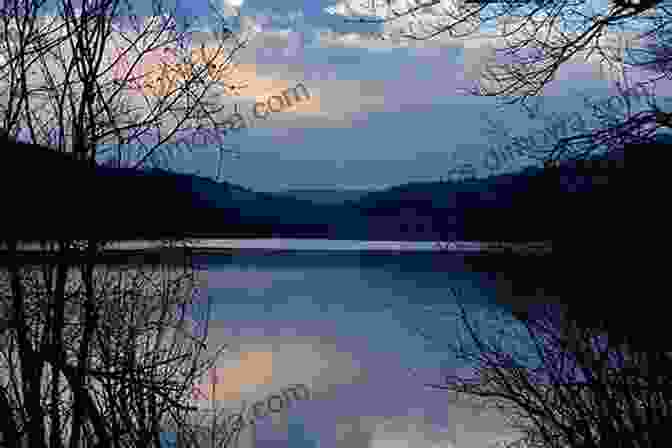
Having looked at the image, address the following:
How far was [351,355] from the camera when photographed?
2158cm

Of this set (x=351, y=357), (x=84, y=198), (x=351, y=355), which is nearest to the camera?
(x=84, y=198)

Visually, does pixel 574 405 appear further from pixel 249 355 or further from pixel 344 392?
pixel 249 355

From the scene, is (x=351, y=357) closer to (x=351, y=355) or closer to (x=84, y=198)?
(x=351, y=355)

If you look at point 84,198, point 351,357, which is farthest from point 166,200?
point 351,357

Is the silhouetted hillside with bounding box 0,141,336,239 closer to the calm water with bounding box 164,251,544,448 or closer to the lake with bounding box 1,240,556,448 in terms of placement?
the lake with bounding box 1,240,556,448

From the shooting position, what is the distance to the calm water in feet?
45.4

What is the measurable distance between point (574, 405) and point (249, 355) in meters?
16.1

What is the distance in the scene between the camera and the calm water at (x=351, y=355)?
1384cm

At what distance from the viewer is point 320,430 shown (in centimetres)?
1445

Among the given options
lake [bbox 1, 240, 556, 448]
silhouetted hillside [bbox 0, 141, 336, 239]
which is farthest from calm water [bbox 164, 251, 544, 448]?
silhouetted hillside [bbox 0, 141, 336, 239]

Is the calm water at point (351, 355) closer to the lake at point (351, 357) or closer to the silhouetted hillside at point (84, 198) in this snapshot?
the lake at point (351, 357)

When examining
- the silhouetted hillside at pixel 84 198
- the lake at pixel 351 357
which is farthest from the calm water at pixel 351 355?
the silhouetted hillside at pixel 84 198

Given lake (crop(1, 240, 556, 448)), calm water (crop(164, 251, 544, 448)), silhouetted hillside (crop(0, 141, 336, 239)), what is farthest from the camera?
calm water (crop(164, 251, 544, 448))

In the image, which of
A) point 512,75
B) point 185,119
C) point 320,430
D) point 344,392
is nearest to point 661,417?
point 512,75
